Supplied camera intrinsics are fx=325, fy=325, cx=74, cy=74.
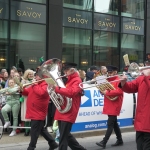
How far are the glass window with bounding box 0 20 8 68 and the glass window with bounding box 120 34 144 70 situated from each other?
21.8 feet

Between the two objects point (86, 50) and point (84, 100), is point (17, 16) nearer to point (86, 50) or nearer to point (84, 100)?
point (86, 50)

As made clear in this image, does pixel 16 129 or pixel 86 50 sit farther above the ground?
pixel 86 50

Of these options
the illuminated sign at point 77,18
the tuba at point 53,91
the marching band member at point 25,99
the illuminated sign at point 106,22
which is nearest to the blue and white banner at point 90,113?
the marching band member at point 25,99

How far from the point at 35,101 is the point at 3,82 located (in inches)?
133

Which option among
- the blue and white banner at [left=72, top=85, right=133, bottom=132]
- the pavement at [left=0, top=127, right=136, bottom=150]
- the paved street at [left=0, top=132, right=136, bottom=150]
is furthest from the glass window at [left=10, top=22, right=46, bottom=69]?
the blue and white banner at [left=72, top=85, right=133, bottom=132]

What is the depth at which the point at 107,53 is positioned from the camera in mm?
17094

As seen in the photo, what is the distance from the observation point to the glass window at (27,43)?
551 inches

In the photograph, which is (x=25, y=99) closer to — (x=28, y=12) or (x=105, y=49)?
(x=28, y=12)

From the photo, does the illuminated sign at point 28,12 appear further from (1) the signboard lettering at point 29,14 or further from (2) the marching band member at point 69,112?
(2) the marching band member at point 69,112

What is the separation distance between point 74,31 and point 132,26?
3.83 m

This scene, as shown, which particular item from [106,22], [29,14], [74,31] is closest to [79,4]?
[74,31]

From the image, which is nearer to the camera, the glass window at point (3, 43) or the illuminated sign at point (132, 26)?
the glass window at point (3, 43)

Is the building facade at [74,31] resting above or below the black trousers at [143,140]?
above

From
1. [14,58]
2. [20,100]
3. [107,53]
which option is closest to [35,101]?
[20,100]
